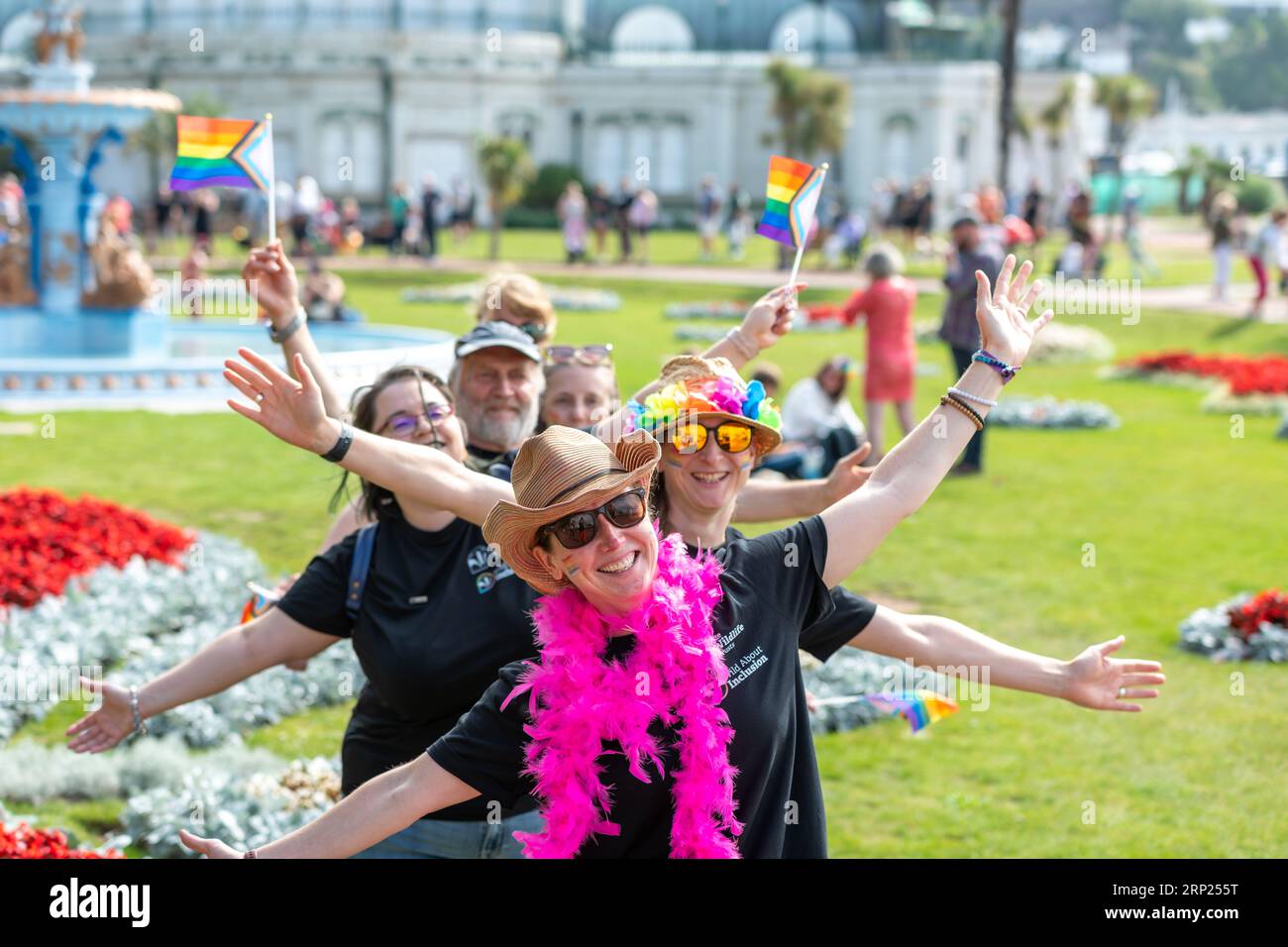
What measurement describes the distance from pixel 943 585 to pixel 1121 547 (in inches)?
72.3

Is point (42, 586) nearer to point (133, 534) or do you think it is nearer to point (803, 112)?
point (133, 534)

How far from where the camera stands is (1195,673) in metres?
8.77

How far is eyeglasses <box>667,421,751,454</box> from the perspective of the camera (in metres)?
4.00

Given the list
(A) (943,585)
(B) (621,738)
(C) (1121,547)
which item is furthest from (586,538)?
(C) (1121,547)

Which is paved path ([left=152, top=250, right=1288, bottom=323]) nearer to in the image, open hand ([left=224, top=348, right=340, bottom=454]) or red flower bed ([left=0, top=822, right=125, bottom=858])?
red flower bed ([left=0, top=822, right=125, bottom=858])

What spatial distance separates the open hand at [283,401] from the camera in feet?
12.8

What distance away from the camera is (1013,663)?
4281 millimetres

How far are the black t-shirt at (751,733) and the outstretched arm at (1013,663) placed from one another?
558mm

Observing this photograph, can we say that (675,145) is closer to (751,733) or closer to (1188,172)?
(1188,172)

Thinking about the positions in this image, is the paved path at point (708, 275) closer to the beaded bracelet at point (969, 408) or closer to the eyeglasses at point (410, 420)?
the eyeglasses at point (410, 420)

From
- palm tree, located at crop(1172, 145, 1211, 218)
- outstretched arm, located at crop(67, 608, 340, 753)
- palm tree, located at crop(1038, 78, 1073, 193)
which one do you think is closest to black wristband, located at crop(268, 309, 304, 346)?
outstretched arm, located at crop(67, 608, 340, 753)

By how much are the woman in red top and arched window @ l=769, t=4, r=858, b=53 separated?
47097 millimetres

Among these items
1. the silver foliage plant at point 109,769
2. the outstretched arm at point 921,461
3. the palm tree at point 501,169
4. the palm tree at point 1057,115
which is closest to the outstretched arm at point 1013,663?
the outstretched arm at point 921,461

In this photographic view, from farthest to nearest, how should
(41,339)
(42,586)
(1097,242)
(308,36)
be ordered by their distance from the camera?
(308,36) → (1097,242) → (41,339) → (42,586)
